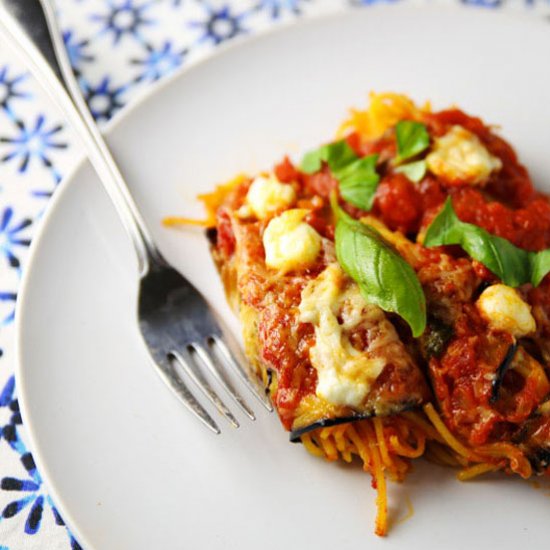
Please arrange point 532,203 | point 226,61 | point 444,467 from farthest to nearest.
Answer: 1. point 226,61
2. point 532,203
3. point 444,467

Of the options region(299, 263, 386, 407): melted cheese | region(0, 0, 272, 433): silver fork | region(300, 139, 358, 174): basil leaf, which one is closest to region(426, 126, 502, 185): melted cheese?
region(300, 139, 358, 174): basil leaf

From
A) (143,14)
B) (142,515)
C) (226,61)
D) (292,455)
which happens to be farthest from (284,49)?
(142,515)

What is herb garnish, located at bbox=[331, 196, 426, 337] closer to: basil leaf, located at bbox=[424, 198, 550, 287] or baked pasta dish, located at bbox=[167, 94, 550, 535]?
baked pasta dish, located at bbox=[167, 94, 550, 535]

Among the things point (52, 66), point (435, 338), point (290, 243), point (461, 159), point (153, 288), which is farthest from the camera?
point (52, 66)

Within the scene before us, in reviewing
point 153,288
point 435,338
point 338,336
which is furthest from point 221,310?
point 435,338

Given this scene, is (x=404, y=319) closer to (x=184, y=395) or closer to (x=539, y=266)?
(x=539, y=266)

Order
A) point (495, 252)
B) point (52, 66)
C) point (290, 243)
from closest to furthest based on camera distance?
point (495, 252) → point (290, 243) → point (52, 66)

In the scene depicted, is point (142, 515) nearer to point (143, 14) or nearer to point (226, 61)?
point (226, 61)
